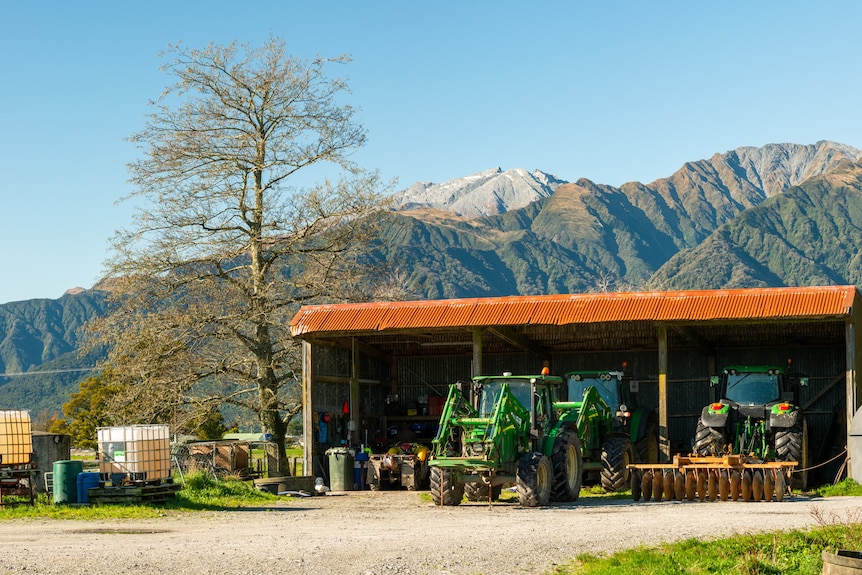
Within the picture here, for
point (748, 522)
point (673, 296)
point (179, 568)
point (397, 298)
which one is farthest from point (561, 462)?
point (397, 298)

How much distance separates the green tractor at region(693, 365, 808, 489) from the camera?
22.8m

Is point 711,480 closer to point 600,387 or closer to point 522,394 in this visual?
point 522,394

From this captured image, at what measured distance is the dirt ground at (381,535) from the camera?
11.8 m

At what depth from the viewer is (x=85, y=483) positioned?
20.2m

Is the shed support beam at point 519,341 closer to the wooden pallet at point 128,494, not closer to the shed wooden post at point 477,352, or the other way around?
the shed wooden post at point 477,352

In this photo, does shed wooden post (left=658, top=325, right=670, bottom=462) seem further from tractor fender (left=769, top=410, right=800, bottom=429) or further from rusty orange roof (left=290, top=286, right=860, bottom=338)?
tractor fender (left=769, top=410, right=800, bottom=429)

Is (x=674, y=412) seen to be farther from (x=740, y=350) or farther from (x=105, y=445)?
(x=105, y=445)

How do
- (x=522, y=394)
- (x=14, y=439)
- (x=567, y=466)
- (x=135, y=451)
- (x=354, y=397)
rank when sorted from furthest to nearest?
(x=354, y=397), (x=14, y=439), (x=522, y=394), (x=567, y=466), (x=135, y=451)

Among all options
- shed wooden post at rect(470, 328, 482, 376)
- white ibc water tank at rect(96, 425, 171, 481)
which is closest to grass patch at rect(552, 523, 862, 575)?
white ibc water tank at rect(96, 425, 171, 481)

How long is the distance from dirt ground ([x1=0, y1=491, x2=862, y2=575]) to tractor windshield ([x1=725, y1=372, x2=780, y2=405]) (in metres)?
4.44

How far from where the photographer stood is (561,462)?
20.2 meters

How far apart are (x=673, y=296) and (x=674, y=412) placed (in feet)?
16.0

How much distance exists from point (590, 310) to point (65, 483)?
11.7 m

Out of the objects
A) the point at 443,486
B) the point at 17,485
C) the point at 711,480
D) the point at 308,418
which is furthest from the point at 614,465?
the point at 17,485
